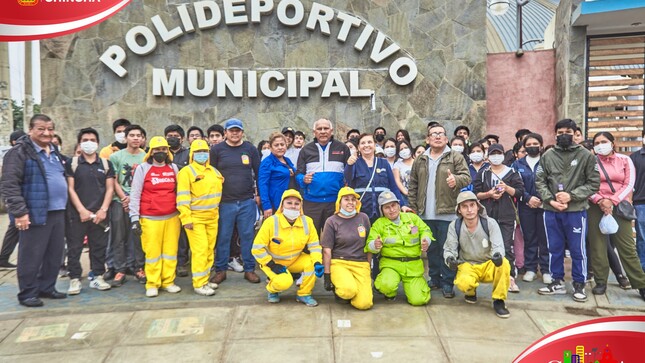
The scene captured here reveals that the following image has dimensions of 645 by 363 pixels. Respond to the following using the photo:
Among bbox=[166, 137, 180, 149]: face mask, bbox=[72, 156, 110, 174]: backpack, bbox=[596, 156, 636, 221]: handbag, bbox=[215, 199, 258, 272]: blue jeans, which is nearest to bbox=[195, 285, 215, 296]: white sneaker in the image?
bbox=[215, 199, 258, 272]: blue jeans

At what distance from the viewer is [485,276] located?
14.8ft

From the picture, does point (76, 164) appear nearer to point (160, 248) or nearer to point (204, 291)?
point (160, 248)

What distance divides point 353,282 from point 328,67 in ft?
19.1

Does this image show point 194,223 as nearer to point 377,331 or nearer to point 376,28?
point 377,331

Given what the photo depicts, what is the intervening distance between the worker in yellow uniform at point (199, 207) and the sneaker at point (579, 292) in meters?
3.85

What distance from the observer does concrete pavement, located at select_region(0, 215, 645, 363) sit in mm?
3566

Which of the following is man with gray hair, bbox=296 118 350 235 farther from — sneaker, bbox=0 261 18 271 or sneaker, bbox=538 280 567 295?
sneaker, bbox=0 261 18 271

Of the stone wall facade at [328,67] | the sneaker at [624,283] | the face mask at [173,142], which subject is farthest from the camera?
the stone wall facade at [328,67]

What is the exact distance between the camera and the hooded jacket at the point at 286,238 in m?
4.65

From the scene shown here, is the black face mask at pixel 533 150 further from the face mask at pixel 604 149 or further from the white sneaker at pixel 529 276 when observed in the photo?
the white sneaker at pixel 529 276

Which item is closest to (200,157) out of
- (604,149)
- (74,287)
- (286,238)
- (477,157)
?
(286,238)

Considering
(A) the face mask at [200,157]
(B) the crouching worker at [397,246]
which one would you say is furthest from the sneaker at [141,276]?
(B) the crouching worker at [397,246]

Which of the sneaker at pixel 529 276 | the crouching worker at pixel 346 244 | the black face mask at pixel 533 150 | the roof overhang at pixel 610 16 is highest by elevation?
the roof overhang at pixel 610 16

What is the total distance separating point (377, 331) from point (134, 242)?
3208mm
